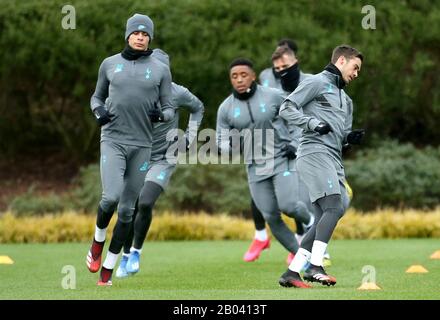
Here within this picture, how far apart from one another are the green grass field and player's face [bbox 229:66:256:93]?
1.94 metres

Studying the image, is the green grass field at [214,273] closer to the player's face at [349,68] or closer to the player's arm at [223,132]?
the player's arm at [223,132]

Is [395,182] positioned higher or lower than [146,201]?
lower

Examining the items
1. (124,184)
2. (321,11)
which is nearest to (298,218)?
(124,184)

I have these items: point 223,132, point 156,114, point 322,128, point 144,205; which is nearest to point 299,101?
point 322,128

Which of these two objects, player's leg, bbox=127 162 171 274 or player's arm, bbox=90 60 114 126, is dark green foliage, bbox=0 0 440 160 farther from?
player's arm, bbox=90 60 114 126

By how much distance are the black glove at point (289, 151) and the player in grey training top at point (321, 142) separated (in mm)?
2257

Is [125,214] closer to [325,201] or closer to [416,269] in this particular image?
[325,201]

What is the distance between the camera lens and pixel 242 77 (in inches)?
485

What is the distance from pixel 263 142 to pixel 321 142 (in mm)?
2562

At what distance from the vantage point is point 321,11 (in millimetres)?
21609

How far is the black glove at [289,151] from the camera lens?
12.3 meters

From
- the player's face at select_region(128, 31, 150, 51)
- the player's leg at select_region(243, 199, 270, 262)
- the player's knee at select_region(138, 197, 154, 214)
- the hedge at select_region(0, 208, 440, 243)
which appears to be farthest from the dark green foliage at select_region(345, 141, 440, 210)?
the player's face at select_region(128, 31, 150, 51)
